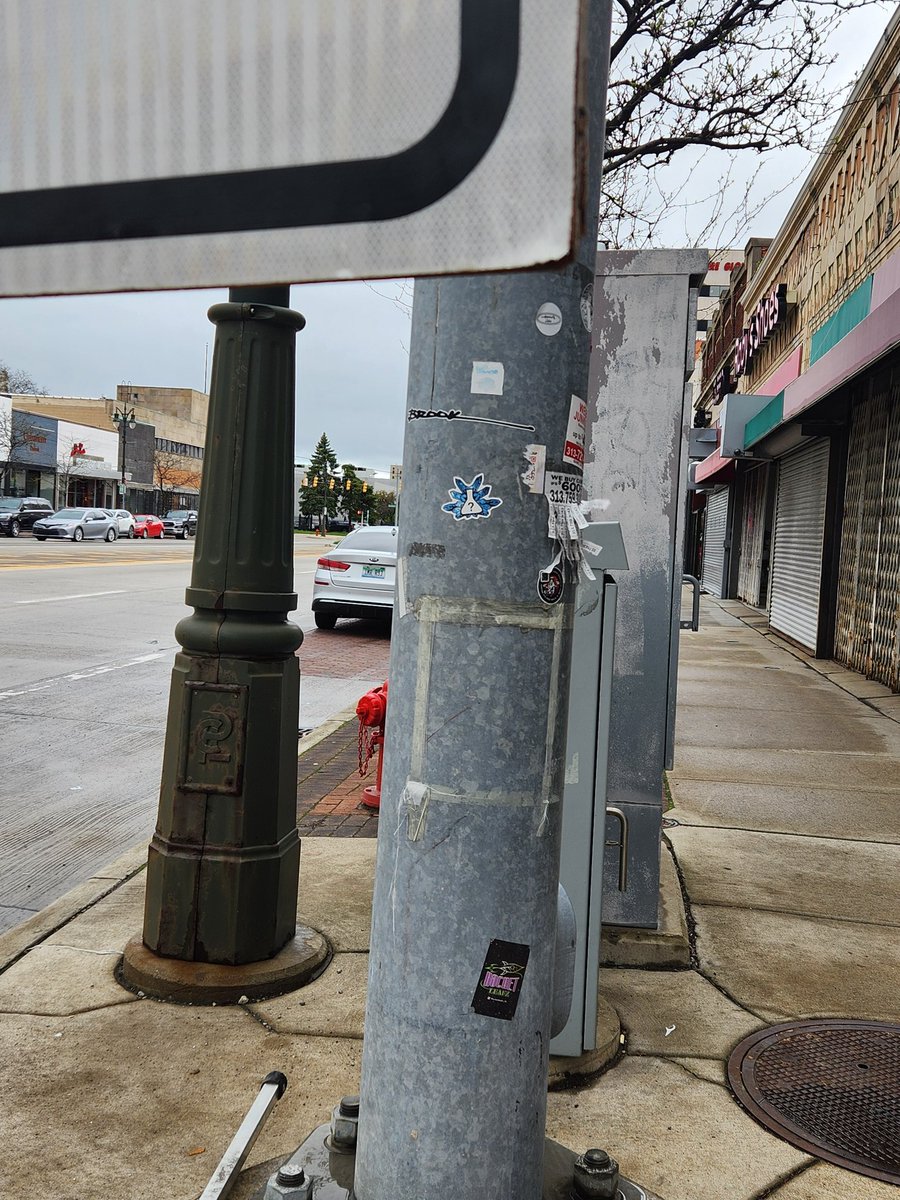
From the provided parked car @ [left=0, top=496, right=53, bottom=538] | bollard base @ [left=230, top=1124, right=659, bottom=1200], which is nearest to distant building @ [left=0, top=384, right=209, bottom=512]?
parked car @ [left=0, top=496, right=53, bottom=538]

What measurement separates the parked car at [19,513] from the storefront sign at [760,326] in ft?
106

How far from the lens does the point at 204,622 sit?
387cm

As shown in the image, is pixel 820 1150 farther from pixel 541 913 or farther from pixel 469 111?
pixel 469 111

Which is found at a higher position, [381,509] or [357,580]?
[381,509]

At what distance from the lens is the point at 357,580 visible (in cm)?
1541

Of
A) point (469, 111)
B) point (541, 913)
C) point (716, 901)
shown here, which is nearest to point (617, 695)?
point (716, 901)

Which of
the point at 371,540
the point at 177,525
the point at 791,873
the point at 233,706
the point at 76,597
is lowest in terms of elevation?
the point at 791,873

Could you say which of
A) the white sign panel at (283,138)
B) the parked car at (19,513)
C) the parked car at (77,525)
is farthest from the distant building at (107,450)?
the white sign panel at (283,138)

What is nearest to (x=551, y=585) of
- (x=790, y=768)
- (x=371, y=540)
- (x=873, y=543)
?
(x=790, y=768)

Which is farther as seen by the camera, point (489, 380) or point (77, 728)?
point (77, 728)

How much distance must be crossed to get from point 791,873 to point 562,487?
13.4ft

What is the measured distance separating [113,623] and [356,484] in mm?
124429

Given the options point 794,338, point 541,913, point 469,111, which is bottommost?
point 541,913

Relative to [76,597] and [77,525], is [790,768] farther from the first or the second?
[77,525]
